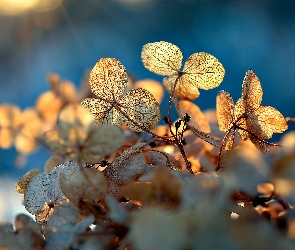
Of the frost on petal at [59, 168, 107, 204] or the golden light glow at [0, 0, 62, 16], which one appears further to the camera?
the golden light glow at [0, 0, 62, 16]

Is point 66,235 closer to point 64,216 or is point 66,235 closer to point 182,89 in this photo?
point 64,216

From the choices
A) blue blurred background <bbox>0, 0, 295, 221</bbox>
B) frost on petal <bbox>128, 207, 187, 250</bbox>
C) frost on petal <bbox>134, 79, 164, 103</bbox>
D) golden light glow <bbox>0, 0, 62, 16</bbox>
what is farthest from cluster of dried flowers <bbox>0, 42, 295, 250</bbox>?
golden light glow <bbox>0, 0, 62, 16</bbox>

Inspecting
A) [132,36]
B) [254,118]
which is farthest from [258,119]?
[132,36]

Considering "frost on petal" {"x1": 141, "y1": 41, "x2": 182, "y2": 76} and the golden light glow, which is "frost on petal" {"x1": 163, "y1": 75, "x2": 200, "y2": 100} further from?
the golden light glow

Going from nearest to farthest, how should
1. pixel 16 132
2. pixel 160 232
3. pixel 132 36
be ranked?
pixel 160 232
pixel 16 132
pixel 132 36

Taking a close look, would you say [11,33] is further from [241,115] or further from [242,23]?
[241,115]

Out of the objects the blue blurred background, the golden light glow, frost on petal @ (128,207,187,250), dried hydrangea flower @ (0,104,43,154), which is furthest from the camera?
the golden light glow

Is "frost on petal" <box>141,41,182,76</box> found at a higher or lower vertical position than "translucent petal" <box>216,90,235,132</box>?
higher
